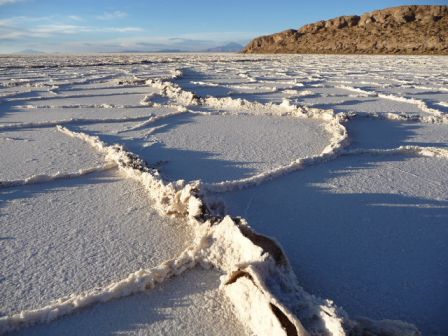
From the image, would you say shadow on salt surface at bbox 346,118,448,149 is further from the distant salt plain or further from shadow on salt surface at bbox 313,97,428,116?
shadow on salt surface at bbox 313,97,428,116

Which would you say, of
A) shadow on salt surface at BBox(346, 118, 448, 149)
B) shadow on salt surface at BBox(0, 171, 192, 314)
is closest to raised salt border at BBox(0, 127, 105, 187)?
shadow on salt surface at BBox(0, 171, 192, 314)

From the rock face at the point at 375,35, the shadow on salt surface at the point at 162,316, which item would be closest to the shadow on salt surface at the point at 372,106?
the shadow on salt surface at the point at 162,316

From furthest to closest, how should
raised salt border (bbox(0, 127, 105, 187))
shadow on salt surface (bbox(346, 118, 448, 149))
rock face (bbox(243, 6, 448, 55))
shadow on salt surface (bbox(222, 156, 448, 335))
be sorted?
rock face (bbox(243, 6, 448, 55)), shadow on salt surface (bbox(346, 118, 448, 149)), raised salt border (bbox(0, 127, 105, 187)), shadow on salt surface (bbox(222, 156, 448, 335))

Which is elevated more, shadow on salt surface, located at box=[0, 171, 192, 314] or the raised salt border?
shadow on salt surface, located at box=[0, 171, 192, 314]

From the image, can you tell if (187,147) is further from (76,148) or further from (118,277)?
(118,277)

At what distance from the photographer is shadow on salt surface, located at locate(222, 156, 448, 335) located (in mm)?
1186

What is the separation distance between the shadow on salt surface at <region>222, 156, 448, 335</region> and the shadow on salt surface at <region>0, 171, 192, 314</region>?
1.22 ft

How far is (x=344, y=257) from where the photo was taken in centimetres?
138

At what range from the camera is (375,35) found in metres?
27.2

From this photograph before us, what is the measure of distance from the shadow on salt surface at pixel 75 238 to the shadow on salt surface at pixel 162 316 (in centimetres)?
11

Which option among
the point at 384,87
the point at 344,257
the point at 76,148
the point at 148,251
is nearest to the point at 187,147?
the point at 76,148

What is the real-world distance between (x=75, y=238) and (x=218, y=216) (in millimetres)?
495

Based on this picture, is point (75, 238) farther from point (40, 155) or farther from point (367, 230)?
point (40, 155)

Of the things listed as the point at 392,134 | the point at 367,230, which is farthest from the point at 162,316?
the point at 392,134
